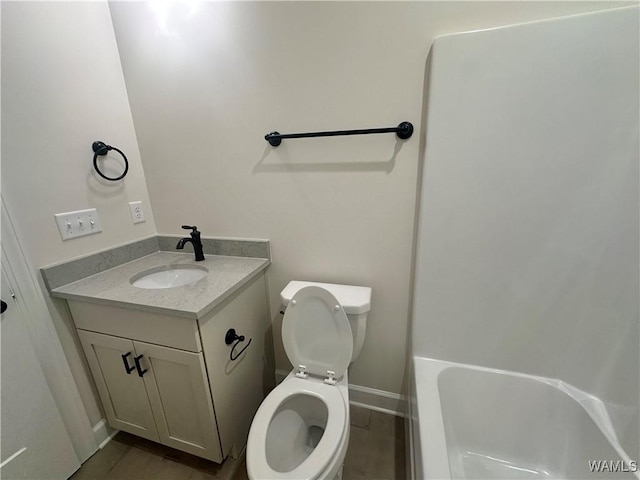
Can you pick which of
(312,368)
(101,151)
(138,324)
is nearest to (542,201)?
(312,368)

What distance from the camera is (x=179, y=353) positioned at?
1.02m

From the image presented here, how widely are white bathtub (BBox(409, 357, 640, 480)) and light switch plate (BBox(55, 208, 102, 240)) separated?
164 cm

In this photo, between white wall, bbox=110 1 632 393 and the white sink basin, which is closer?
white wall, bbox=110 1 632 393

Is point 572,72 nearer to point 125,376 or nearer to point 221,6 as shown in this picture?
point 221,6

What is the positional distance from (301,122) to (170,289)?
93 centimetres

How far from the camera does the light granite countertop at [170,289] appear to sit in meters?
0.97

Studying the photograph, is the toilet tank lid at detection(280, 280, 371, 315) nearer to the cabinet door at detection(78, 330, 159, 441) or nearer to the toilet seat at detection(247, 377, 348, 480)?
the toilet seat at detection(247, 377, 348, 480)

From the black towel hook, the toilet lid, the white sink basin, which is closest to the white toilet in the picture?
the toilet lid

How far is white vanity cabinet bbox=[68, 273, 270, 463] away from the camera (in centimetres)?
102

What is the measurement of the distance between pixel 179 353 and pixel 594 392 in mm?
1640

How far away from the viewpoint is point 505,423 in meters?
1.15

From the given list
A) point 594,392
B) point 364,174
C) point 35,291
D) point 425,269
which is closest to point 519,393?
point 594,392

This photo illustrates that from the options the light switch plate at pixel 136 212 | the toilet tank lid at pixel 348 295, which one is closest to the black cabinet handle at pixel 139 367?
the toilet tank lid at pixel 348 295
